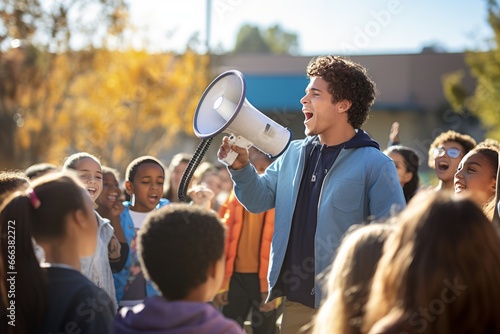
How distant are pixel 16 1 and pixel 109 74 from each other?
4.24m

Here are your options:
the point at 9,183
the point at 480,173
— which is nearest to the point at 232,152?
the point at 9,183

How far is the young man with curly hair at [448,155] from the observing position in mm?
5648

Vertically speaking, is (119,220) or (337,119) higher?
(337,119)

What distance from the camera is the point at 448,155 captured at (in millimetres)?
5750

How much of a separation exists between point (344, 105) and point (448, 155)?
1925 millimetres

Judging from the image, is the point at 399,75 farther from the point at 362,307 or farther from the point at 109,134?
the point at 362,307

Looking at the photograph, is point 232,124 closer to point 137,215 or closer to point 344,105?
point 344,105

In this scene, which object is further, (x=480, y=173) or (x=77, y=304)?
(x=480, y=173)

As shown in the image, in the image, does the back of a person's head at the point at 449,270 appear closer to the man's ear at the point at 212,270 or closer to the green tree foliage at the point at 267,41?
the man's ear at the point at 212,270

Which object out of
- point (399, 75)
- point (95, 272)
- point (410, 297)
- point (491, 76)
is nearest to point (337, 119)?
point (95, 272)

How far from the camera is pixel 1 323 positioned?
2.94 metres

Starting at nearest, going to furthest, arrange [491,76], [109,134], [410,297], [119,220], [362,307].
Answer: [410,297] → [362,307] → [119,220] → [491,76] → [109,134]

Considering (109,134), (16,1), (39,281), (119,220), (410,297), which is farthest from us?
(109,134)

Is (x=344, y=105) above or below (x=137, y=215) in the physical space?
above
